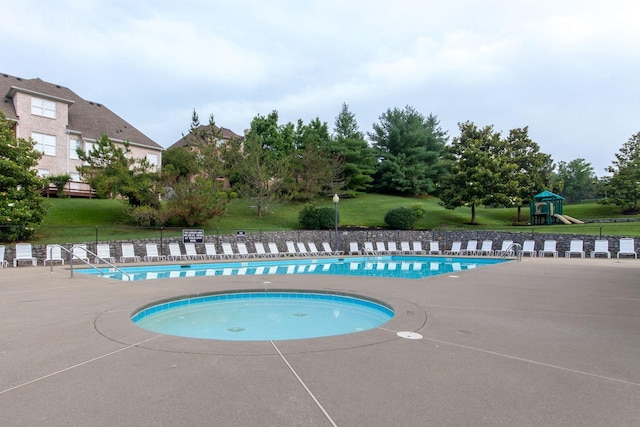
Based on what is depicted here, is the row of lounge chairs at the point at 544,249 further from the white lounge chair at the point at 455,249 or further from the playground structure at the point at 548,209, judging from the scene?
the playground structure at the point at 548,209

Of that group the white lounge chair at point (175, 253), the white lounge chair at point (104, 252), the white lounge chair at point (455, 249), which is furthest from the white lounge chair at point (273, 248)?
the white lounge chair at point (455, 249)

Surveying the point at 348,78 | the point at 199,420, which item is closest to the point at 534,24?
the point at 348,78

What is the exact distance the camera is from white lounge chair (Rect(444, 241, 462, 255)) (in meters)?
19.5

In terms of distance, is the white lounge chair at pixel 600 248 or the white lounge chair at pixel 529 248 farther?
the white lounge chair at pixel 529 248

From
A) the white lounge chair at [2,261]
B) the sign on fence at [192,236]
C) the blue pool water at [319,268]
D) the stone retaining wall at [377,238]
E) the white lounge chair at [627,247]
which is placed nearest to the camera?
the blue pool water at [319,268]

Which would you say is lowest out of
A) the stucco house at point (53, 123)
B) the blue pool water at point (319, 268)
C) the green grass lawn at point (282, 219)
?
the blue pool water at point (319, 268)

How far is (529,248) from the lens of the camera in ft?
58.1

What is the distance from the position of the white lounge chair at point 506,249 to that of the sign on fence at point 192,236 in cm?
1369

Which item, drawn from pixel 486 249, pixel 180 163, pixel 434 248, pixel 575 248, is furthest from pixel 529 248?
pixel 180 163

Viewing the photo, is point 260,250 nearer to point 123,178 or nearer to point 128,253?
point 128,253

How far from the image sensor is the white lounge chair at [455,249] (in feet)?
64.0

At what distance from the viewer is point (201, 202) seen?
18547 mm

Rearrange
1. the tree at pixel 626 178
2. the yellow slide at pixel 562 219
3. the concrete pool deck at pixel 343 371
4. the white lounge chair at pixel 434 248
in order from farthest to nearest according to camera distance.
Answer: the tree at pixel 626 178 → the yellow slide at pixel 562 219 → the white lounge chair at pixel 434 248 → the concrete pool deck at pixel 343 371

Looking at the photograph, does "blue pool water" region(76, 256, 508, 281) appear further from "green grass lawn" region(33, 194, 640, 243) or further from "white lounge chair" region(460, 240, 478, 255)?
"green grass lawn" region(33, 194, 640, 243)
